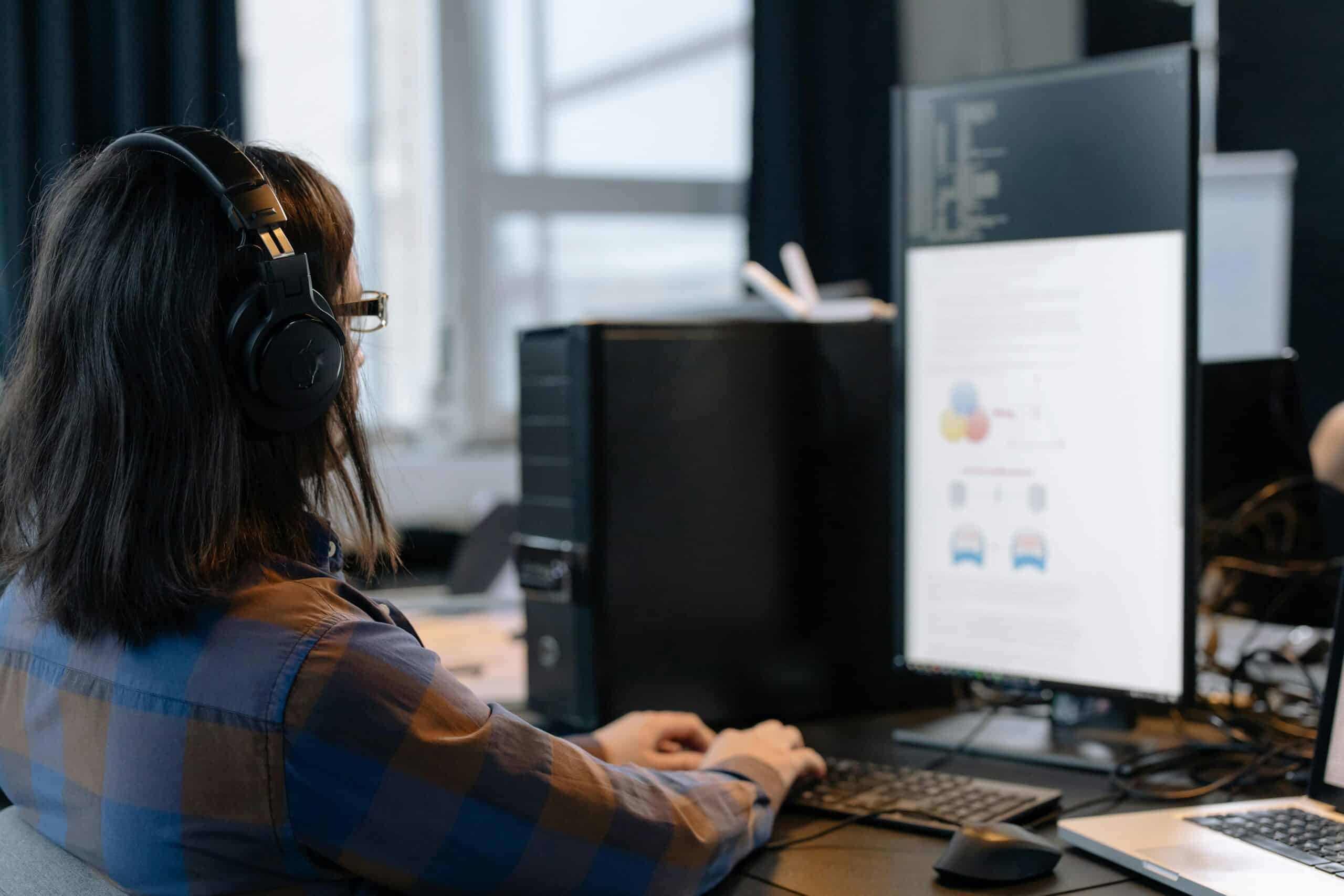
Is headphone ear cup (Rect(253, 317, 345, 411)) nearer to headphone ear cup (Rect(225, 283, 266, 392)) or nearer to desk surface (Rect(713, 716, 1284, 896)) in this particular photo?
headphone ear cup (Rect(225, 283, 266, 392))

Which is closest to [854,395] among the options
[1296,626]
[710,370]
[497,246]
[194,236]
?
[710,370]

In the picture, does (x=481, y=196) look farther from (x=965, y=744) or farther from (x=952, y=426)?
(x=965, y=744)

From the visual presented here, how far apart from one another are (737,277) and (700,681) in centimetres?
239

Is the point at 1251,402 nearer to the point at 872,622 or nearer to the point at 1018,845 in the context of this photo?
the point at 872,622

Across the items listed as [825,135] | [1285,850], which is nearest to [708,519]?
[1285,850]

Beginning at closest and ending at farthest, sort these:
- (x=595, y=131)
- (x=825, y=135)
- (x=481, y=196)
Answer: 1. (x=481, y=196)
2. (x=595, y=131)
3. (x=825, y=135)

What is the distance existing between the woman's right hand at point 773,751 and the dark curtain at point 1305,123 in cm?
249

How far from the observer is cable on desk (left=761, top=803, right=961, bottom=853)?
2.97ft

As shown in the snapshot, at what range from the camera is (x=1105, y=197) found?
3.61 feet

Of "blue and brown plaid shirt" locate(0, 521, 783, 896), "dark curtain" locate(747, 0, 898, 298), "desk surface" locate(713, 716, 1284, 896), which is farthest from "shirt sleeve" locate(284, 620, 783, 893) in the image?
"dark curtain" locate(747, 0, 898, 298)

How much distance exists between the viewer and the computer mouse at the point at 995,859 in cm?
81

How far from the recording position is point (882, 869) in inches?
33.6

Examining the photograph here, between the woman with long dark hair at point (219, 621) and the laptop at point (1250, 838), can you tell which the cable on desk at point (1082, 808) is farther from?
the woman with long dark hair at point (219, 621)

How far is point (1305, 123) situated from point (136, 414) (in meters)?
3.41
